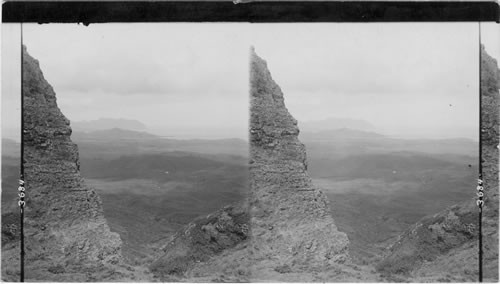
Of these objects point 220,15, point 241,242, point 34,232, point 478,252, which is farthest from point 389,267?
point 34,232

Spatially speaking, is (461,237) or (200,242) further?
(200,242)

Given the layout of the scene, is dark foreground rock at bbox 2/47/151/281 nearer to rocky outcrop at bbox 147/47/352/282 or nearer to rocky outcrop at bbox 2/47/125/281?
rocky outcrop at bbox 2/47/125/281

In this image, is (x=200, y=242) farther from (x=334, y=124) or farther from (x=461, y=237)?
(x=461, y=237)

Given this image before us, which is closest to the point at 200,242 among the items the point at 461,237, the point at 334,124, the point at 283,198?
the point at 283,198

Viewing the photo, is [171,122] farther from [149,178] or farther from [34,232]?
[34,232]

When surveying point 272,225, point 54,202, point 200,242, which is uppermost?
point 54,202
